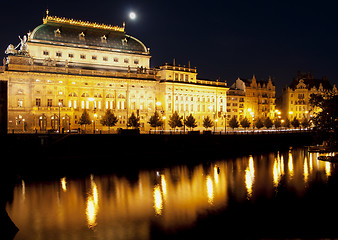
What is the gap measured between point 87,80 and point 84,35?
15329 mm

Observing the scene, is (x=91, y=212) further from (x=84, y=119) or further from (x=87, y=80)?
(x=87, y=80)

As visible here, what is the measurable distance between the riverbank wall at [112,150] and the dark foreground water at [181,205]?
807 centimetres

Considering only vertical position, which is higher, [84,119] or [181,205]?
[84,119]

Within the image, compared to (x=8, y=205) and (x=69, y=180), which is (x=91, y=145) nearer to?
(x=69, y=180)

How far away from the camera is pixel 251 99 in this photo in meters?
144

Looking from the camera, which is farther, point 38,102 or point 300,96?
point 300,96

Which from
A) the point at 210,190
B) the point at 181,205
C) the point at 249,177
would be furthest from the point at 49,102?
the point at 181,205

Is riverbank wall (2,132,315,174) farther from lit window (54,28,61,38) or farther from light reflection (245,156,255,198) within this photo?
lit window (54,28,61,38)

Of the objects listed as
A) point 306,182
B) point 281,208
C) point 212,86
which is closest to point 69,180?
point 281,208

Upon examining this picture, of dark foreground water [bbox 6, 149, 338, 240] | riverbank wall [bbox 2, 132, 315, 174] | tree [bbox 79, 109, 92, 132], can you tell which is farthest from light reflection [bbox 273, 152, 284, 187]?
tree [bbox 79, 109, 92, 132]

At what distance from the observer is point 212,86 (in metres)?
125

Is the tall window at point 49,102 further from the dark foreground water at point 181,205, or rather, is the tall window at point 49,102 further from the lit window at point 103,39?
the dark foreground water at point 181,205

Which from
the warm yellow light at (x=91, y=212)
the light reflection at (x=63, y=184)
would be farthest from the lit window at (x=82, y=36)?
the warm yellow light at (x=91, y=212)

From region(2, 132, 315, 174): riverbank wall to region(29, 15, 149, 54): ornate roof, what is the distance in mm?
45934
